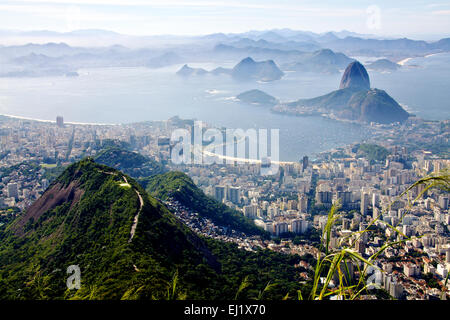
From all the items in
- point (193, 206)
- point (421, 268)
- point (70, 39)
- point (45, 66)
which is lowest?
point (421, 268)

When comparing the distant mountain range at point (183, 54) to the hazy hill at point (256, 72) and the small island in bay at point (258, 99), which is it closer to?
the hazy hill at point (256, 72)

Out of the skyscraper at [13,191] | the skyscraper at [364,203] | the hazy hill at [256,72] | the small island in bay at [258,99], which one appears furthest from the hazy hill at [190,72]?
the skyscraper at [364,203]

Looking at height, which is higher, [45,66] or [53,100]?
[45,66]

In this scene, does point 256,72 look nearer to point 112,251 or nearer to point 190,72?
point 190,72

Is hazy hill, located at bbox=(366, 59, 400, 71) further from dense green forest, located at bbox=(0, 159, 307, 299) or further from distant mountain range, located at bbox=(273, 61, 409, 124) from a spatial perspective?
dense green forest, located at bbox=(0, 159, 307, 299)

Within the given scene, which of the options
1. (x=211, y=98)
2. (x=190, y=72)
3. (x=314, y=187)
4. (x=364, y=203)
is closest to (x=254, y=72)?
(x=190, y=72)

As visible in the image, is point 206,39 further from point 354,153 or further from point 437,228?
point 437,228
